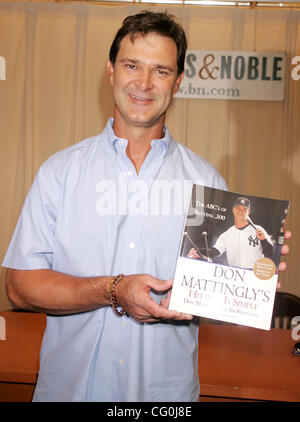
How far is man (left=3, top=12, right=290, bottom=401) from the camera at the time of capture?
4.62 feet

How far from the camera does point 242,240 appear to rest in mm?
1291

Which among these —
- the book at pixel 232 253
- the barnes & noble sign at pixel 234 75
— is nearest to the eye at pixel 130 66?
the book at pixel 232 253

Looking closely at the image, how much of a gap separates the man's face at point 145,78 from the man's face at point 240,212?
44 centimetres

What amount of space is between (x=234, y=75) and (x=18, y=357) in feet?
11.0

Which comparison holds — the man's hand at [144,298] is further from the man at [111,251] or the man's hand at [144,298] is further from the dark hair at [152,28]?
the dark hair at [152,28]

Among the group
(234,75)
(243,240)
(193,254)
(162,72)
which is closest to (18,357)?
(193,254)

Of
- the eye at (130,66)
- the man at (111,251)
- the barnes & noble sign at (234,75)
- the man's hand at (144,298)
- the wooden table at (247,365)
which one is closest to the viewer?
the man's hand at (144,298)

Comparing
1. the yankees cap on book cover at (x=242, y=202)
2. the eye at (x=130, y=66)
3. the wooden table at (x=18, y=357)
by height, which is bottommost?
the wooden table at (x=18, y=357)

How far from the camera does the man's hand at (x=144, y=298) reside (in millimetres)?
1225

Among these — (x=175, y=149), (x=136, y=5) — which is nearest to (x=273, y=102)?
(x=136, y=5)

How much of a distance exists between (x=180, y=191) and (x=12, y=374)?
1.03 meters

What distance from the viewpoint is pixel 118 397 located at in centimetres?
143

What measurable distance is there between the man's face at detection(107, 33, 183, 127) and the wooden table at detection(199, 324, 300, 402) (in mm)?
1059
